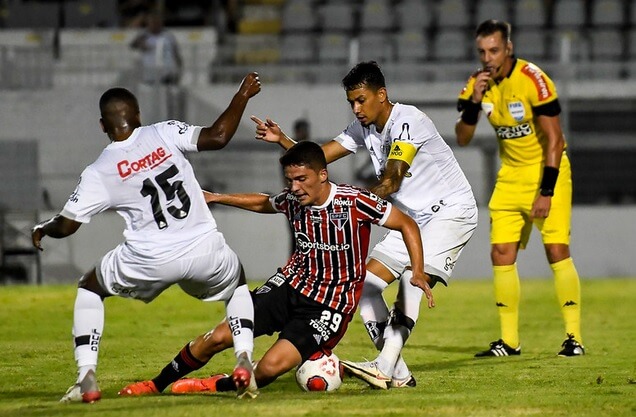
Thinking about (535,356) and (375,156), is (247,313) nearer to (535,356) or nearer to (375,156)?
(375,156)

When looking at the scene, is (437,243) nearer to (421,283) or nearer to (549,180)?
(421,283)

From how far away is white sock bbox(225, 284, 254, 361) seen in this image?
6707mm

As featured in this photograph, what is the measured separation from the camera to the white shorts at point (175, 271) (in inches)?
265

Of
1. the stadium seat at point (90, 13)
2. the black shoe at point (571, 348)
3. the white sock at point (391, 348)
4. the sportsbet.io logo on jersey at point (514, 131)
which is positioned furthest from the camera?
the stadium seat at point (90, 13)

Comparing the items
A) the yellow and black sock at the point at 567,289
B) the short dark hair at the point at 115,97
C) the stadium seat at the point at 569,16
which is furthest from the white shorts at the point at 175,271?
the stadium seat at the point at 569,16

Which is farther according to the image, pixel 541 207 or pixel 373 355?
pixel 373 355

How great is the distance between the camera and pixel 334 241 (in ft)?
23.2

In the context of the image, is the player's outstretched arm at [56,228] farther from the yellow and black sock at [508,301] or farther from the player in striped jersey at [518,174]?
the yellow and black sock at [508,301]

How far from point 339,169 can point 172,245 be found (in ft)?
34.5

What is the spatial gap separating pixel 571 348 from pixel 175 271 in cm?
366

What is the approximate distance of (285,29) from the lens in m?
21.1

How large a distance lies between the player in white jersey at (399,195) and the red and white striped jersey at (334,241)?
0.27 metres

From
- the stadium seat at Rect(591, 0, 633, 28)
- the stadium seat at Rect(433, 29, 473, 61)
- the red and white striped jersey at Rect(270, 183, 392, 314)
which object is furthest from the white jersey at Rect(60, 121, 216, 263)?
the stadium seat at Rect(591, 0, 633, 28)

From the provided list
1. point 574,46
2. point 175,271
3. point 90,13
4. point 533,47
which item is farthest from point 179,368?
point 90,13
